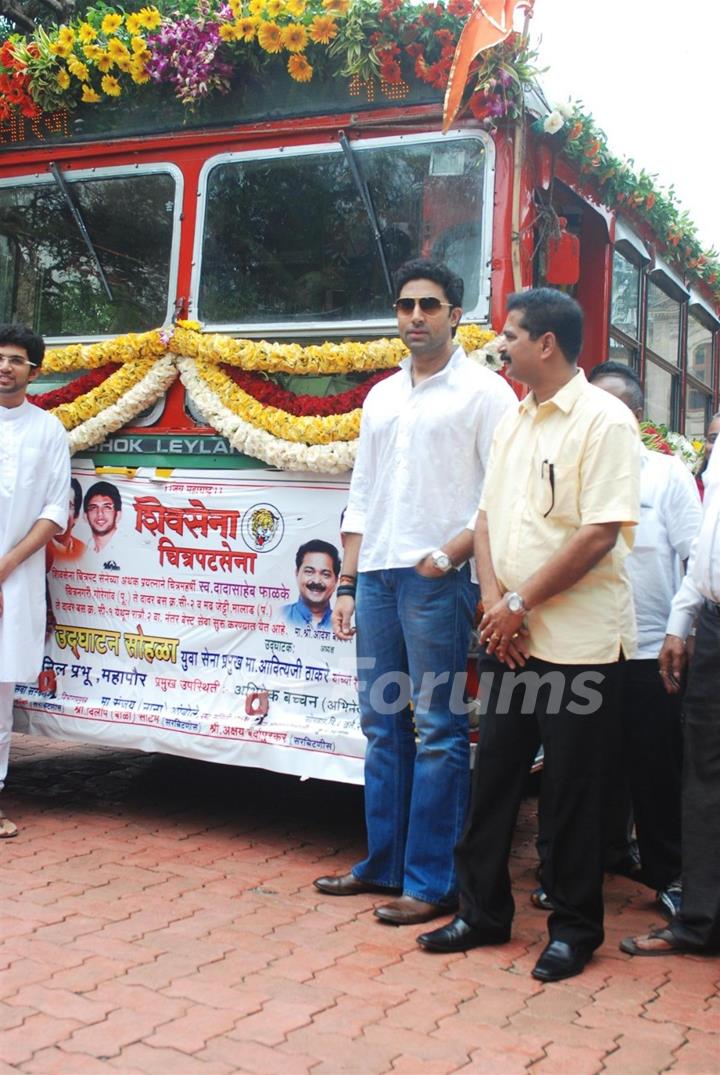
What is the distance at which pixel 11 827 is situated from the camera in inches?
192

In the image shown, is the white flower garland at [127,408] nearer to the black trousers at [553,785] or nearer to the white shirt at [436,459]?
the white shirt at [436,459]

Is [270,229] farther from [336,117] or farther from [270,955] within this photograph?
[270,955]

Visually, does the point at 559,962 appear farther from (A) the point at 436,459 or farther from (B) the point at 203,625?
(B) the point at 203,625

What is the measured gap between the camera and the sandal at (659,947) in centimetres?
362

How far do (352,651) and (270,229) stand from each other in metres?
1.80

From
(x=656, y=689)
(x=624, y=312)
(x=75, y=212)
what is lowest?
(x=656, y=689)

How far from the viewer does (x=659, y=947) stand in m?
3.63

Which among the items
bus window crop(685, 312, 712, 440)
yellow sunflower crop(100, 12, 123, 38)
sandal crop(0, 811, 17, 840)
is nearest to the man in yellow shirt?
sandal crop(0, 811, 17, 840)

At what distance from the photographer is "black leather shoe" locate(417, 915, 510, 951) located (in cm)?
359

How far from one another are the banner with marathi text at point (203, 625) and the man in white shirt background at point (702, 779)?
130cm

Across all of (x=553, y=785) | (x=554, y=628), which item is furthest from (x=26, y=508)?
(x=553, y=785)

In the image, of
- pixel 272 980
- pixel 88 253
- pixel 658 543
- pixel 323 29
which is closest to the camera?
pixel 272 980

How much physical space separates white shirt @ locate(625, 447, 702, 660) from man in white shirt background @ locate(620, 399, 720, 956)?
0.43 metres

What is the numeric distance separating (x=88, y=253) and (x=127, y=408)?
841 mm
